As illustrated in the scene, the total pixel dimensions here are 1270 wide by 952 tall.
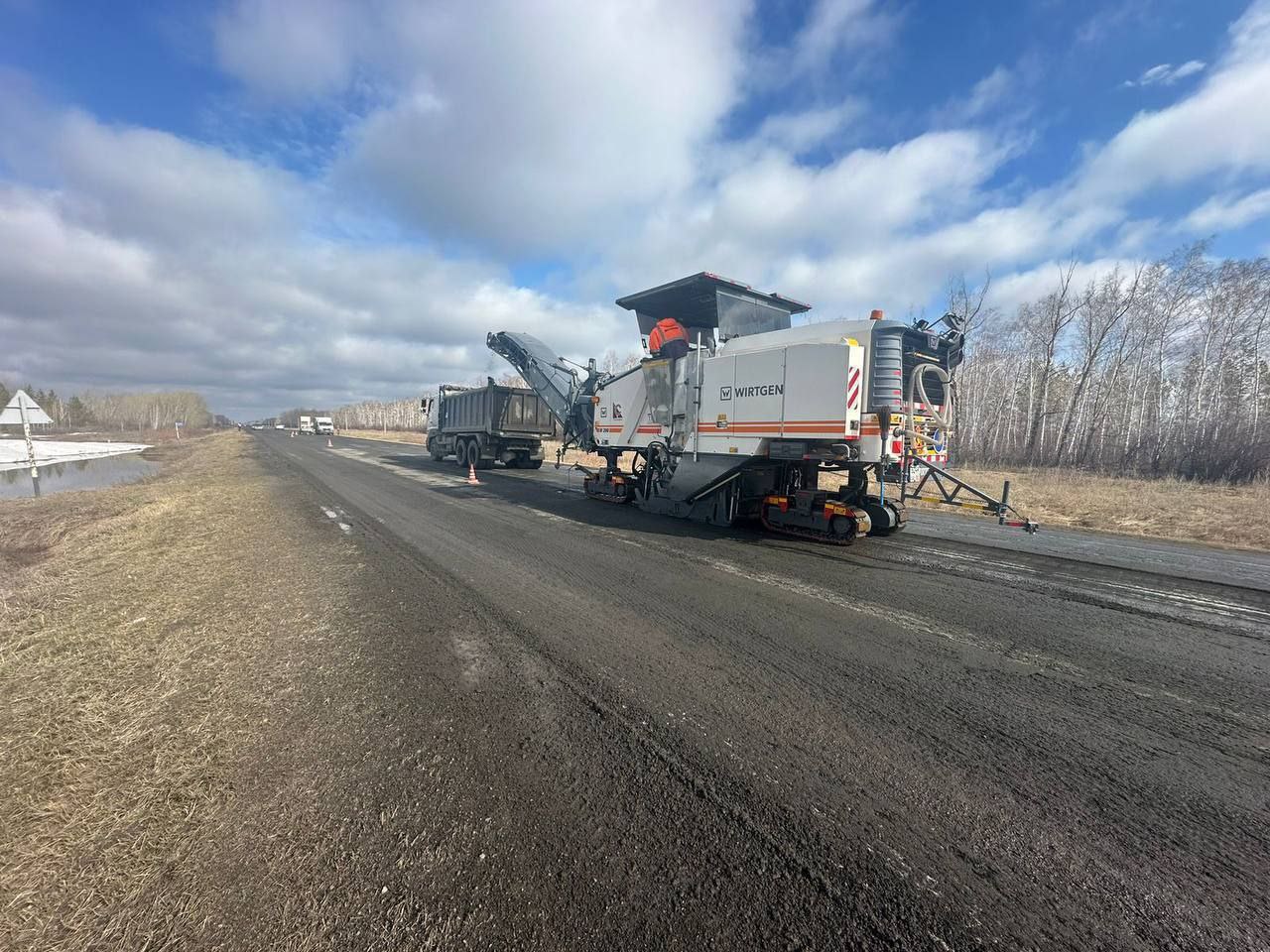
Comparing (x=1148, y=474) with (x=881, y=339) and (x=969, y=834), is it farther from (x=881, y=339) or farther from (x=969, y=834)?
(x=969, y=834)

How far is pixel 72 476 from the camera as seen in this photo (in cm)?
2066

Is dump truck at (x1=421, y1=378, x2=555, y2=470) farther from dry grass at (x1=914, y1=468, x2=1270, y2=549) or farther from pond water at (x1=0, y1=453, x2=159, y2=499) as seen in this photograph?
dry grass at (x1=914, y1=468, x2=1270, y2=549)

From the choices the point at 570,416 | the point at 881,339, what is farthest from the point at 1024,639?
the point at 570,416

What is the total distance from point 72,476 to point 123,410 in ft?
479

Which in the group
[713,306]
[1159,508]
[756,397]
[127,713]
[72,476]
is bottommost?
[72,476]

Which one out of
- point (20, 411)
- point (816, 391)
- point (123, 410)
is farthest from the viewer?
point (123, 410)

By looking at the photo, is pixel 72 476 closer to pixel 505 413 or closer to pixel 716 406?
pixel 505 413

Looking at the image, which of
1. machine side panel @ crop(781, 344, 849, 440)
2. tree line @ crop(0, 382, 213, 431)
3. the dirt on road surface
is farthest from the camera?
tree line @ crop(0, 382, 213, 431)

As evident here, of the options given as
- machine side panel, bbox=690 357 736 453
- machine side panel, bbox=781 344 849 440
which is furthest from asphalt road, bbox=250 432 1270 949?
machine side panel, bbox=690 357 736 453

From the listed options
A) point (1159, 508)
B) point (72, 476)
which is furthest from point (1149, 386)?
point (72, 476)

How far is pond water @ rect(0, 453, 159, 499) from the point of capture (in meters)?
16.3

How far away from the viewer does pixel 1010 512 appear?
260 inches

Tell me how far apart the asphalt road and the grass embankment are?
555 mm

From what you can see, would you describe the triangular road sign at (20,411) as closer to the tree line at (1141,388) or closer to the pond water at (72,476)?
the pond water at (72,476)
